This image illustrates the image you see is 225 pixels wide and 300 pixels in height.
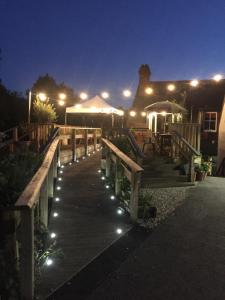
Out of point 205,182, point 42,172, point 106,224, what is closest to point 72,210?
point 106,224

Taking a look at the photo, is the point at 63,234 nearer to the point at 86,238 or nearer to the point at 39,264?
the point at 86,238

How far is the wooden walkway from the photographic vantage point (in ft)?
13.1

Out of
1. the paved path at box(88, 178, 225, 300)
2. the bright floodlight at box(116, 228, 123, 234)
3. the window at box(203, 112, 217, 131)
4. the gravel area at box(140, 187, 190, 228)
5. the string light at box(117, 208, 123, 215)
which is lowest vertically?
the paved path at box(88, 178, 225, 300)

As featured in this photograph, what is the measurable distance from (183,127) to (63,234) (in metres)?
8.32

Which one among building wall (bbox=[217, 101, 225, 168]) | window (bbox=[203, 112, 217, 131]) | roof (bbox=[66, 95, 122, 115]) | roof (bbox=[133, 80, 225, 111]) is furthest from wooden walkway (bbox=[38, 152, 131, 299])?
roof (bbox=[133, 80, 225, 111])

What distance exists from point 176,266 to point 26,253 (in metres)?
2.02

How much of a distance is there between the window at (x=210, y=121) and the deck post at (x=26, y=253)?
686 inches

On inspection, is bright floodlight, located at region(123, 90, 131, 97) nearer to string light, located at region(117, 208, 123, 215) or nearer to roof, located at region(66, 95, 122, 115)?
roof, located at region(66, 95, 122, 115)

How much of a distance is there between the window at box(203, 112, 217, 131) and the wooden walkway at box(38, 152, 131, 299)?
12.2 meters

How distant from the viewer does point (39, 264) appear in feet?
13.4

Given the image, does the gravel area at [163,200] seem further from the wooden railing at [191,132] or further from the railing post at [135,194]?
the wooden railing at [191,132]

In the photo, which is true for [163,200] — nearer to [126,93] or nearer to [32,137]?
[32,137]

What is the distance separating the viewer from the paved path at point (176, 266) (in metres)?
3.58

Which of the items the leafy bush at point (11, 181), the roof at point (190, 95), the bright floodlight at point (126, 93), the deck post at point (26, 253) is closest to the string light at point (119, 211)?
the leafy bush at point (11, 181)
